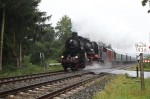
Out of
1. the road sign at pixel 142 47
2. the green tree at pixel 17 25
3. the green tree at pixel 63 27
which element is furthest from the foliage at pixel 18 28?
the green tree at pixel 63 27

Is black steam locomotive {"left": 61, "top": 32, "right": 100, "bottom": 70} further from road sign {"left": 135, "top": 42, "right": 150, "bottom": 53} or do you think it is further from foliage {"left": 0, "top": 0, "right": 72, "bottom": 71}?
road sign {"left": 135, "top": 42, "right": 150, "bottom": 53}

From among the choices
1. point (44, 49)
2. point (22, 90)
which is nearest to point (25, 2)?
point (22, 90)

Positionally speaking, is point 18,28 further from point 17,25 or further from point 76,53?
point 76,53

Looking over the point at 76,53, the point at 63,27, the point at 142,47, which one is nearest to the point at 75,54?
the point at 76,53

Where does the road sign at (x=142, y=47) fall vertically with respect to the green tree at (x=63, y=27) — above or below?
below

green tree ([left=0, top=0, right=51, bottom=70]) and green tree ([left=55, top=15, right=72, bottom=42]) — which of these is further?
green tree ([left=55, top=15, right=72, bottom=42])

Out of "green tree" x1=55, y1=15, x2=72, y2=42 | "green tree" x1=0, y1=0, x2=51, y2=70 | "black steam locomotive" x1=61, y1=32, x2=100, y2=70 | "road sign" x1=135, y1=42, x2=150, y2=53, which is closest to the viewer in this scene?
"road sign" x1=135, y1=42, x2=150, y2=53

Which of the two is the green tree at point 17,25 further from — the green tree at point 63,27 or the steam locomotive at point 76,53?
the green tree at point 63,27

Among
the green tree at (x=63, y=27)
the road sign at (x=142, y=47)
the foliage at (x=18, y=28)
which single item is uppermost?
the green tree at (x=63, y=27)

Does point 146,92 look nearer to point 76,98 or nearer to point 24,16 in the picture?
Result: point 76,98

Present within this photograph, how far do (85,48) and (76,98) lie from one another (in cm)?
2289

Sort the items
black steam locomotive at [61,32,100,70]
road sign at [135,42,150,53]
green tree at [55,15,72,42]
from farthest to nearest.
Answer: green tree at [55,15,72,42], black steam locomotive at [61,32,100,70], road sign at [135,42,150,53]

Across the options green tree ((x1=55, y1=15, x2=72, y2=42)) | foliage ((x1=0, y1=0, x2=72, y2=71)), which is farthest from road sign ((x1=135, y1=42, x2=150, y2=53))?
green tree ((x1=55, y1=15, x2=72, y2=42))

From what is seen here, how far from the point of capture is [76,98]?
12562 mm
